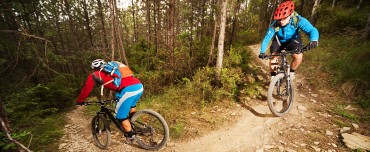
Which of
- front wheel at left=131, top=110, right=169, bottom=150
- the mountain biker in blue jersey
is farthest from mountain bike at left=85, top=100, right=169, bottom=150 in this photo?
the mountain biker in blue jersey

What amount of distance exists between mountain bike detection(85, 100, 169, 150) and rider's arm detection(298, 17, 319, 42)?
4.25 meters

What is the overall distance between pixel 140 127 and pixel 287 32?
4.93m

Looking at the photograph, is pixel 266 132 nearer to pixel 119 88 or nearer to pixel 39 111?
pixel 119 88

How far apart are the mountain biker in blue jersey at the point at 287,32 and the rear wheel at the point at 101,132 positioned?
4601 mm

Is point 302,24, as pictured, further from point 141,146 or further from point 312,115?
point 141,146

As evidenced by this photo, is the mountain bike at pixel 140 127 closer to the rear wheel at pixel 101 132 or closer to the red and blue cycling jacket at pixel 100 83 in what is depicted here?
the rear wheel at pixel 101 132

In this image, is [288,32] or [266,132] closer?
[266,132]

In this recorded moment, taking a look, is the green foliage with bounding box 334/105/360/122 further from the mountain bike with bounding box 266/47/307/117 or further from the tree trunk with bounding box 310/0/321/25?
the tree trunk with bounding box 310/0/321/25

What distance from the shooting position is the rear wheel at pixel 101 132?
185 inches

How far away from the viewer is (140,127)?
15.4 ft

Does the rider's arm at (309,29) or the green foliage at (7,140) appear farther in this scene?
the rider's arm at (309,29)

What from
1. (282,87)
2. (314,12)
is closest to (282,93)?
(282,87)

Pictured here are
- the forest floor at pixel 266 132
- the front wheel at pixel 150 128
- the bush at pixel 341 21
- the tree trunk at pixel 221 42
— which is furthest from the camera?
the bush at pixel 341 21

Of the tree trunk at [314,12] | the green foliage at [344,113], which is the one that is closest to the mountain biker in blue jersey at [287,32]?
the green foliage at [344,113]
